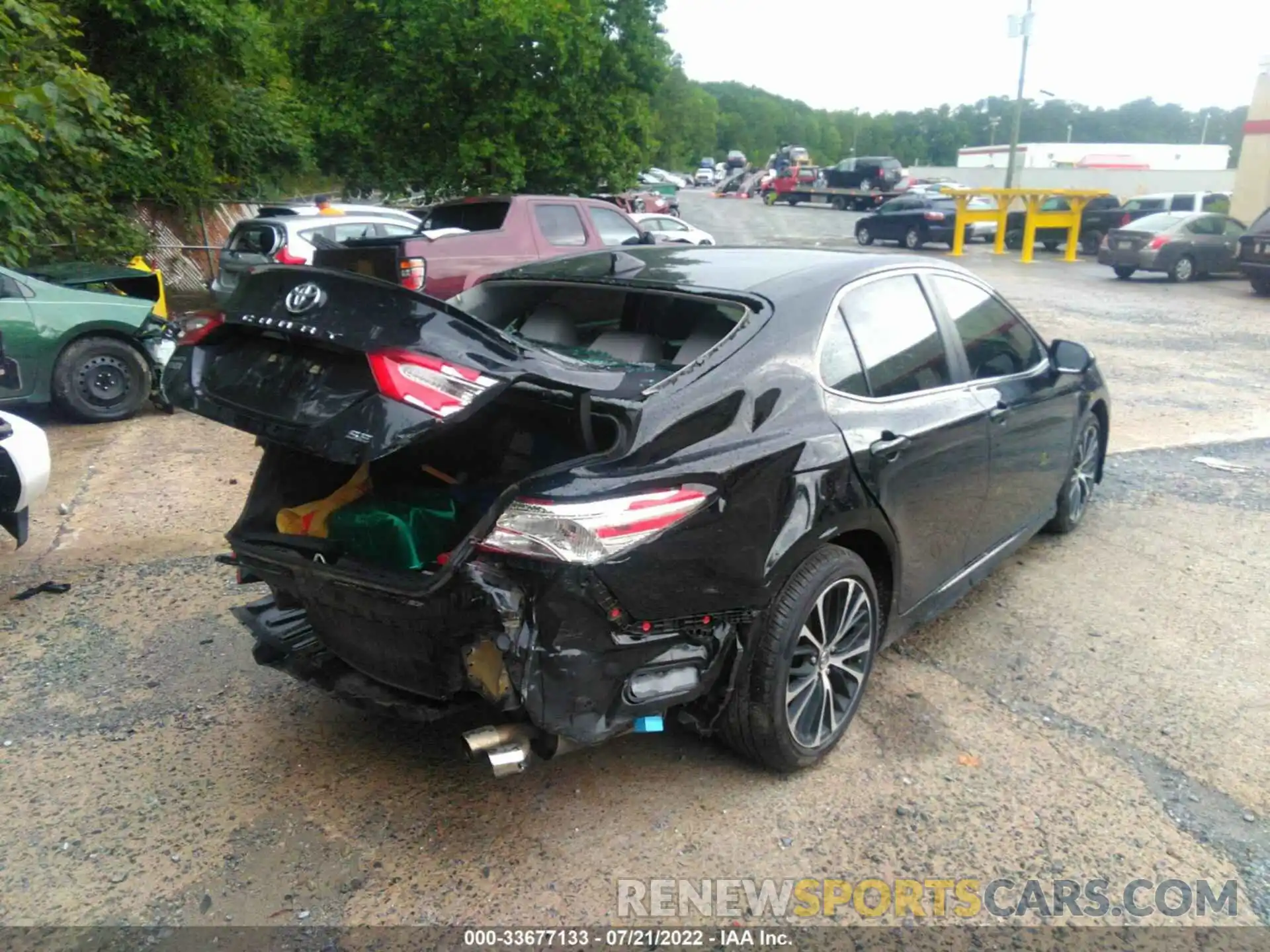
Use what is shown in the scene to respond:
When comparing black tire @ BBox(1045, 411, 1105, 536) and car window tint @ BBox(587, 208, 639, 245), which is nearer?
black tire @ BBox(1045, 411, 1105, 536)

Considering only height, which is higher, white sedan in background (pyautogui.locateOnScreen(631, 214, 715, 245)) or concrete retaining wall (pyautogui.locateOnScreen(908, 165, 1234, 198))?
white sedan in background (pyautogui.locateOnScreen(631, 214, 715, 245))

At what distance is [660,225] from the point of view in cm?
1920

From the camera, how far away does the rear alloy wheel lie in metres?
19.7

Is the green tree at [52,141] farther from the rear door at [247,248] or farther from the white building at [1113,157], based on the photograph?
the white building at [1113,157]

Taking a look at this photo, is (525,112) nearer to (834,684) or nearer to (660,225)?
(660,225)

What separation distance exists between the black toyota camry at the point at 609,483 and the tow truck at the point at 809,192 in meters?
41.9

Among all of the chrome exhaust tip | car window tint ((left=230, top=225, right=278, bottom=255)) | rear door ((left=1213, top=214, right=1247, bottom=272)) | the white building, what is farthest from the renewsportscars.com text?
the white building

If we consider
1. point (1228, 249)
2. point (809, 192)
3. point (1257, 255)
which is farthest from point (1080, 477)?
point (809, 192)

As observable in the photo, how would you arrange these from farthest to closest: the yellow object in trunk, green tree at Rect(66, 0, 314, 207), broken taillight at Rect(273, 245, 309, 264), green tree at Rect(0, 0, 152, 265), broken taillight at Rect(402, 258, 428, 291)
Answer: green tree at Rect(66, 0, 314, 207) → broken taillight at Rect(273, 245, 309, 264) → broken taillight at Rect(402, 258, 428, 291) → green tree at Rect(0, 0, 152, 265) → the yellow object in trunk

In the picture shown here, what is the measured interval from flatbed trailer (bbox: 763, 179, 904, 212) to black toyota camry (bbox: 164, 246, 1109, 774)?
40.7 meters

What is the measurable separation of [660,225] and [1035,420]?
606 inches

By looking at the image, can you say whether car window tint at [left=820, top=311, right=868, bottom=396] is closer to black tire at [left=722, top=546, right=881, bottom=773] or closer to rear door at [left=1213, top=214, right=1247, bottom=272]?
black tire at [left=722, top=546, right=881, bottom=773]

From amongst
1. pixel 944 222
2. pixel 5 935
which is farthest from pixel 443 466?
pixel 944 222

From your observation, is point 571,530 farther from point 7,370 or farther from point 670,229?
point 670,229
